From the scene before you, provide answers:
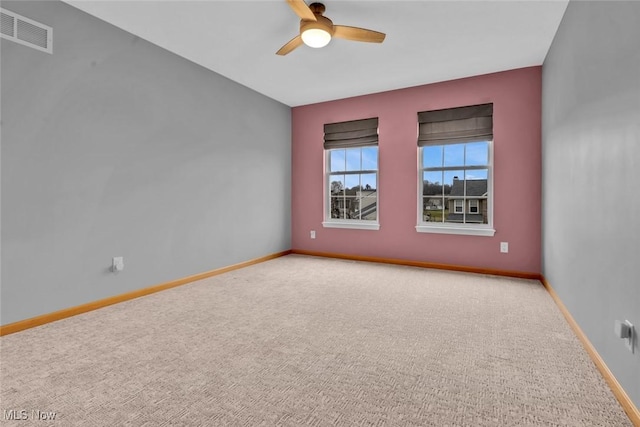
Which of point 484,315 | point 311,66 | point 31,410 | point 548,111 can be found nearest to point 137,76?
point 311,66

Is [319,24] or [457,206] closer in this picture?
[319,24]

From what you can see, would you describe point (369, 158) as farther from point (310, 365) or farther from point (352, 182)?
point (310, 365)

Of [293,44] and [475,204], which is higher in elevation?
[293,44]

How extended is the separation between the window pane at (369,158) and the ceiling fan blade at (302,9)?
8.75ft

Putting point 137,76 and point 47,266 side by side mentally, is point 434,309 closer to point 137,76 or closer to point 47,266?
point 47,266

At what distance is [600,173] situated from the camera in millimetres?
1818

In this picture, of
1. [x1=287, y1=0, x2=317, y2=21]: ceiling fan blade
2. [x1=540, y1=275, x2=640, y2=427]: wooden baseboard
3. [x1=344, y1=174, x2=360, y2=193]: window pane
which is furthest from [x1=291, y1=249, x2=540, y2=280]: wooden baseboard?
[x1=287, y1=0, x2=317, y2=21]: ceiling fan blade

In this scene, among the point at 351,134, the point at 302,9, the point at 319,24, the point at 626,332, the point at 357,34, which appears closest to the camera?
the point at 626,332

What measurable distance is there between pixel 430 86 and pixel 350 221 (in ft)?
7.63

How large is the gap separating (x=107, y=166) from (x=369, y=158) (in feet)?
11.5

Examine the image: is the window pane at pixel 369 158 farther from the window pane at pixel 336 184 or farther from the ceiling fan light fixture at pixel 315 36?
the ceiling fan light fixture at pixel 315 36

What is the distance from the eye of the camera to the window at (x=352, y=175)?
4.84 m

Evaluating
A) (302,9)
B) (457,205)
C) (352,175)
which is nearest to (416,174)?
(457,205)

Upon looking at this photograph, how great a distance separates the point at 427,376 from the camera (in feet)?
5.54
